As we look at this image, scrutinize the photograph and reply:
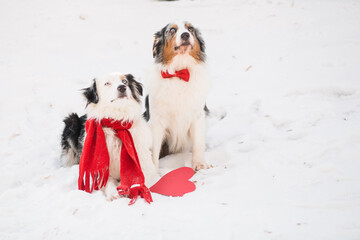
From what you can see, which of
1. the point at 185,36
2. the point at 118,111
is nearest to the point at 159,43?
the point at 185,36

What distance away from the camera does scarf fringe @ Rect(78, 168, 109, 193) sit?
8.93 ft

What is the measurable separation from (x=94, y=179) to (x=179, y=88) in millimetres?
1388

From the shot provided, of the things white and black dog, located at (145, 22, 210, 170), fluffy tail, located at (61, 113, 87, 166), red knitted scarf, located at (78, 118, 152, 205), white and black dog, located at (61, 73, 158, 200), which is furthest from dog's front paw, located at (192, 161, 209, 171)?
fluffy tail, located at (61, 113, 87, 166)

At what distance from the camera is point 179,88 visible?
10.9 feet

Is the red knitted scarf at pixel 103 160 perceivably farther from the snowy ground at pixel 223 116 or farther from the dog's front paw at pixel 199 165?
the dog's front paw at pixel 199 165

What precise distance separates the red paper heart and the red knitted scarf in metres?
0.24

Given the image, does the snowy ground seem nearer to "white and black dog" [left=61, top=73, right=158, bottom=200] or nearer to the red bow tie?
"white and black dog" [left=61, top=73, right=158, bottom=200]

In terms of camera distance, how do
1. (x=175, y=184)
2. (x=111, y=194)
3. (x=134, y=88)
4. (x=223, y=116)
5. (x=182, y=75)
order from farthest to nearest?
1. (x=223, y=116)
2. (x=182, y=75)
3. (x=134, y=88)
4. (x=175, y=184)
5. (x=111, y=194)

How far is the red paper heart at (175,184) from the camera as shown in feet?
9.12

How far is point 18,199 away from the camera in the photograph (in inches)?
103

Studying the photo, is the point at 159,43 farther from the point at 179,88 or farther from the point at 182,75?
the point at 179,88

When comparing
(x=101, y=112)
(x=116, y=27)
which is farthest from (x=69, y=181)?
(x=116, y=27)

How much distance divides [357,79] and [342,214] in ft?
9.67

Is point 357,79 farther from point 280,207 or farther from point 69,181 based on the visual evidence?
point 69,181
